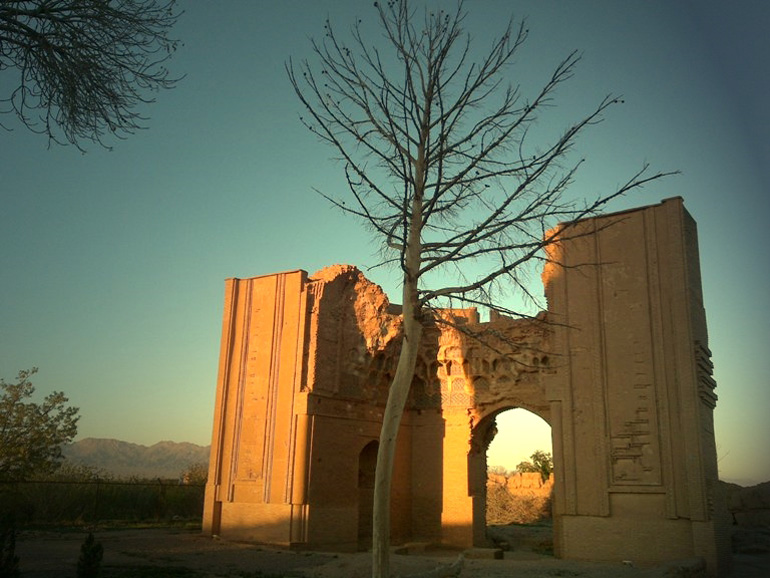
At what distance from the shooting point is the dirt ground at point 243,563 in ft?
38.3

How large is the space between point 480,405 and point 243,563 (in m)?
8.64

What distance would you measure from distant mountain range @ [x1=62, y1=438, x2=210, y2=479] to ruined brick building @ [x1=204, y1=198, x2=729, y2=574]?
273ft

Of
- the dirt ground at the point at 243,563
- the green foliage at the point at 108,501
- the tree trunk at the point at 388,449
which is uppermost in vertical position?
the tree trunk at the point at 388,449

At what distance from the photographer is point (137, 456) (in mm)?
107188

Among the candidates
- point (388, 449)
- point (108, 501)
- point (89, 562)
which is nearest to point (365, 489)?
point (108, 501)

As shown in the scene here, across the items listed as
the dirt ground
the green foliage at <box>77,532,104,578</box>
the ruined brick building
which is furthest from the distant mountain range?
the green foliage at <box>77,532,104,578</box>

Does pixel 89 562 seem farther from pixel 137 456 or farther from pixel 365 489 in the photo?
pixel 137 456

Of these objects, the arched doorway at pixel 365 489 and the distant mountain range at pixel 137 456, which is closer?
the arched doorway at pixel 365 489

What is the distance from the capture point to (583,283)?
16719 mm

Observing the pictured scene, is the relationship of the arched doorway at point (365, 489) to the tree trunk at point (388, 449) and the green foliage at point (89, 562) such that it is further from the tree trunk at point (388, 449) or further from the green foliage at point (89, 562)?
the green foliage at point (89, 562)

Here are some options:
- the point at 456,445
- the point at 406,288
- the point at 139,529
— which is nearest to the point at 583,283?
the point at 456,445

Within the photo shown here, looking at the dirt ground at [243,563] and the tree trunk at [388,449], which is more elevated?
the tree trunk at [388,449]

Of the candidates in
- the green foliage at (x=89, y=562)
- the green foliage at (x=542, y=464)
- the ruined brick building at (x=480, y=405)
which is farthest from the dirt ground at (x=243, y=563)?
the green foliage at (x=542, y=464)

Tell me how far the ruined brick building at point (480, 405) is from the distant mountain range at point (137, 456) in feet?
273
